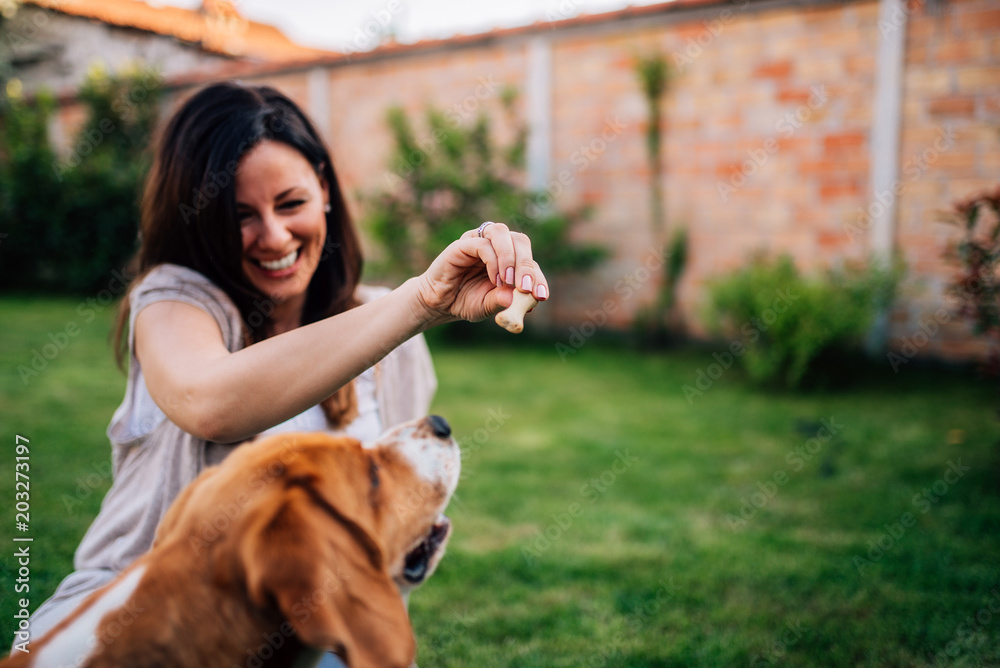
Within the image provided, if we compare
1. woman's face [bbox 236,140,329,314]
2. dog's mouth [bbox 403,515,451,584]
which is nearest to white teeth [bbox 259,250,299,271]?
woman's face [bbox 236,140,329,314]

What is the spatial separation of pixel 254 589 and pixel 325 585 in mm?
132

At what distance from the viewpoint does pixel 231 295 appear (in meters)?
2.11

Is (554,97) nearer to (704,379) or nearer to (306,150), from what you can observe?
(704,379)

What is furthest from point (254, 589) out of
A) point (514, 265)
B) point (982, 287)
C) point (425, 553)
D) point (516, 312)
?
point (982, 287)

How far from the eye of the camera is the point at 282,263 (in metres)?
2.24

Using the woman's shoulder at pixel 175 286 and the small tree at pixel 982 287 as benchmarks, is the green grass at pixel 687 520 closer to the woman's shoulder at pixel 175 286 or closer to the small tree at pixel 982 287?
the small tree at pixel 982 287

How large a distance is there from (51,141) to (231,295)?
14113mm

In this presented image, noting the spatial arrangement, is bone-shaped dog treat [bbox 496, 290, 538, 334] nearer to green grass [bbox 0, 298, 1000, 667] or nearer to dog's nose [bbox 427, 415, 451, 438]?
dog's nose [bbox 427, 415, 451, 438]

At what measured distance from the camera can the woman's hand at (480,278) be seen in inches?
59.5

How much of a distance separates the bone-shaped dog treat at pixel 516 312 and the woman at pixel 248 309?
3cm

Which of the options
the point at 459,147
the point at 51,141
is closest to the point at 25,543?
the point at 459,147

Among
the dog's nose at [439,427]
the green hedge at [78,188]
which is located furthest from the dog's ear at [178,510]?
the green hedge at [78,188]

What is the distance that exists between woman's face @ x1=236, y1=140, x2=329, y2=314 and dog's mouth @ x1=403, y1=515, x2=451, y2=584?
3.04ft

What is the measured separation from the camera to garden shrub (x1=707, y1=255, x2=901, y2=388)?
6039 millimetres
